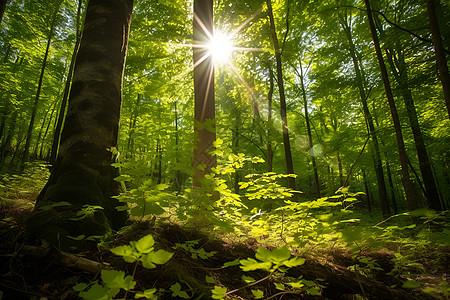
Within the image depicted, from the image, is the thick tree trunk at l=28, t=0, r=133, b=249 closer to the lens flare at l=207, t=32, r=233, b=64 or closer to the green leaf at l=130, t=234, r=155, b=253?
the green leaf at l=130, t=234, r=155, b=253

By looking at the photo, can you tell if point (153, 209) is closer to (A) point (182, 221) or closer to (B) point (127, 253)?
(B) point (127, 253)

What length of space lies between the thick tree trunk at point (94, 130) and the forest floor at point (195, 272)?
0.34 m

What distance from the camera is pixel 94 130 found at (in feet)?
7.63

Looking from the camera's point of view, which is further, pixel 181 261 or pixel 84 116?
pixel 84 116

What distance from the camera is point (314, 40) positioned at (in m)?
12.8

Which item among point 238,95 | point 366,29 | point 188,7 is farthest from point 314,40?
point 188,7

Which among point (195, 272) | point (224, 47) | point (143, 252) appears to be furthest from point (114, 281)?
point (224, 47)

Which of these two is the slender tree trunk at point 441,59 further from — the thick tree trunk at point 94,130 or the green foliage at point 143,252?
the thick tree trunk at point 94,130

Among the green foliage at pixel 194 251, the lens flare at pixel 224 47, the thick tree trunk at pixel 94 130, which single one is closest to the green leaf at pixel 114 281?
the green foliage at pixel 194 251

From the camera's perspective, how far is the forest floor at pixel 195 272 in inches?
43.4

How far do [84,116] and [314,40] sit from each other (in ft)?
47.6

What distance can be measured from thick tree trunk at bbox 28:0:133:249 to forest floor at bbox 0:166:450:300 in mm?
340

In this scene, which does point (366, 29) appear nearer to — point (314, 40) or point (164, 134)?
point (314, 40)

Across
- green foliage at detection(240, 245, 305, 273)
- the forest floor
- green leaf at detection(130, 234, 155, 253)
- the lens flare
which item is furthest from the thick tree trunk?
the lens flare
